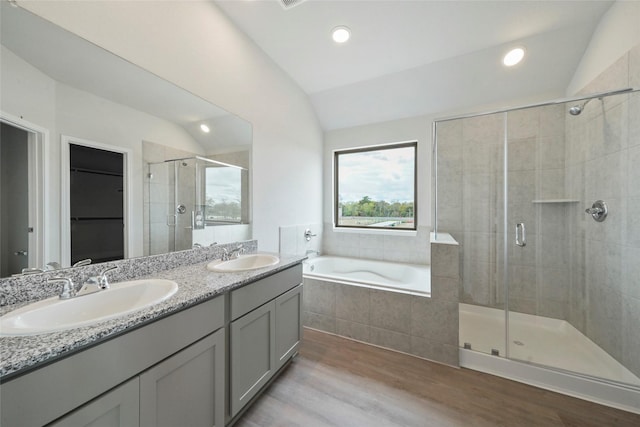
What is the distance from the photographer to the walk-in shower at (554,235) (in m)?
1.68

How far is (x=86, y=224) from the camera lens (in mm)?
1185

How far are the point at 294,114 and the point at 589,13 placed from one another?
265 cm

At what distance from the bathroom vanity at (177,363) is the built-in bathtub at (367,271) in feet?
3.37

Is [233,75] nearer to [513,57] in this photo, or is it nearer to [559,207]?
[513,57]

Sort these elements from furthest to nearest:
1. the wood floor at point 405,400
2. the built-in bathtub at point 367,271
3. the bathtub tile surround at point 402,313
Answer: the built-in bathtub at point 367,271, the bathtub tile surround at point 402,313, the wood floor at point 405,400

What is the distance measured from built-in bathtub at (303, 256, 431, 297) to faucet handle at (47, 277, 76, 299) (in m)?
1.79

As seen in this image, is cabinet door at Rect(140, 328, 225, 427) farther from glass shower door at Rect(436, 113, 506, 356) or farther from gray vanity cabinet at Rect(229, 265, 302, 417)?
glass shower door at Rect(436, 113, 506, 356)

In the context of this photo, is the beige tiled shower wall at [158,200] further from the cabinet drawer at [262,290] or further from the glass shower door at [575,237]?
the glass shower door at [575,237]

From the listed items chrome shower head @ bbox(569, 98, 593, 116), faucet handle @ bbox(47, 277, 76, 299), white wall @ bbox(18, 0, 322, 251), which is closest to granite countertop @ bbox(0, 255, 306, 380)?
faucet handle @ bbox(47, 277, 76, 299)

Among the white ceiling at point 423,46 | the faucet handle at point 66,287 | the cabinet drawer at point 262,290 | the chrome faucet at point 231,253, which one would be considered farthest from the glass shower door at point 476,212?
the faucet handle at point 66,287

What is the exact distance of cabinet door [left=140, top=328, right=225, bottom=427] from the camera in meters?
0.89

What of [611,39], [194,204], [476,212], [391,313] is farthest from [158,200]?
[611,39]

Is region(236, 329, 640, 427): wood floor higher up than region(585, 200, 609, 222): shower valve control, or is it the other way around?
region(585, 200, 609, 222): shower valve control

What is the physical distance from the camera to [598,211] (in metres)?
1.88
